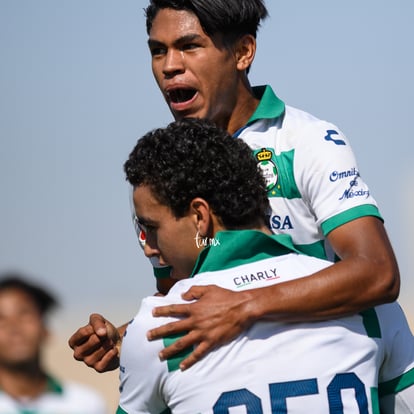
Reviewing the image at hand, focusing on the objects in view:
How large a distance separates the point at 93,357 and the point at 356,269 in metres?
1.08

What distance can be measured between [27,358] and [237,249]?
1494 mm

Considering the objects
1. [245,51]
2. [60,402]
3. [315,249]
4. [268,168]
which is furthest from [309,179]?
[60,402]

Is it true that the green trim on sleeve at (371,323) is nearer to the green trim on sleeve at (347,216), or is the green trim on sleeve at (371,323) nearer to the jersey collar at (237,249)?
the jersey collar at (237,249)

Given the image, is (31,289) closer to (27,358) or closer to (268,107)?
(27,358)

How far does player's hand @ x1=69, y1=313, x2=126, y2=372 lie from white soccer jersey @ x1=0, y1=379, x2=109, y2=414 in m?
2.22

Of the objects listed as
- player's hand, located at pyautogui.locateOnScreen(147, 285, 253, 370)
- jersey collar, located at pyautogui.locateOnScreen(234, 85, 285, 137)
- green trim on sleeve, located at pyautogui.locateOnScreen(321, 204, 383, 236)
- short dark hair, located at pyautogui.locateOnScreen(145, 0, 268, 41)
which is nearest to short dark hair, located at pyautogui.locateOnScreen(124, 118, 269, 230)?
player's hand, located at pyautogui.locateOnScreen(147, 285, 253, 370)

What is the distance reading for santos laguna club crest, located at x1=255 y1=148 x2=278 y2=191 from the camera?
10.2 feet

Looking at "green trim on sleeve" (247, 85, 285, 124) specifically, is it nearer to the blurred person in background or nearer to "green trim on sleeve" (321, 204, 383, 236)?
"green trim on sleeve" (321, 204, 383, 236)

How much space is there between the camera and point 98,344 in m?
2.85

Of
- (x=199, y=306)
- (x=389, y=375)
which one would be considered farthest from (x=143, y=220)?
(x=389, y=375)

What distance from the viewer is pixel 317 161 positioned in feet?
9.87

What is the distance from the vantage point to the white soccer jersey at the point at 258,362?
191 cm

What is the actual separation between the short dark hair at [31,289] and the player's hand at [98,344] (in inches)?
88.1

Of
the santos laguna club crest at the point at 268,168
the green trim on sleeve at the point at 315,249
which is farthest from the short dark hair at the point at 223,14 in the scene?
the green trim on sleeve at the point at 315,249
